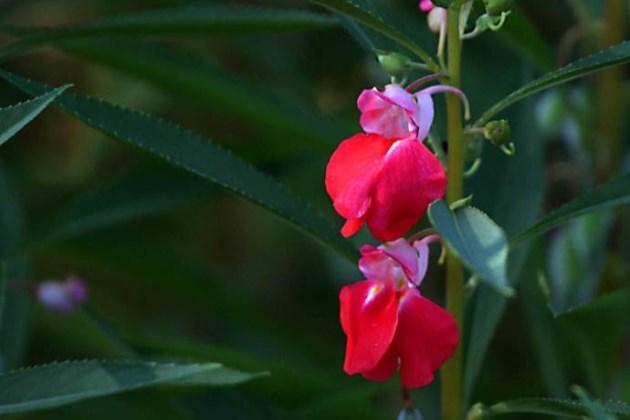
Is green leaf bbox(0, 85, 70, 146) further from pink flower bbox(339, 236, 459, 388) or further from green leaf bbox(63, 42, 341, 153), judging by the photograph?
green leaf bbox(63, 42, 341, 153)

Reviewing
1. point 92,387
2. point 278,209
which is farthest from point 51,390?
point 278,209

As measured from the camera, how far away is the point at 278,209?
0.99 meters

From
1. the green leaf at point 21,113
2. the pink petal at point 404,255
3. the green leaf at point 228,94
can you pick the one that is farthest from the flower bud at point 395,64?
the green leaf at point 228,94

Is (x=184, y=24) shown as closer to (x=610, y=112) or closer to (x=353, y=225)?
(x=353, y=225)

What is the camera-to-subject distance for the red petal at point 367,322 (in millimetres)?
877

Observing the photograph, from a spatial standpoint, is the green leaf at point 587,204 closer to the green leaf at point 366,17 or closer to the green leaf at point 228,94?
the green leaf at point 366,17

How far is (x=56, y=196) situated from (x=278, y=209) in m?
0.93

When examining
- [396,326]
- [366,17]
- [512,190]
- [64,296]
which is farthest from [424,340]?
[64,296]

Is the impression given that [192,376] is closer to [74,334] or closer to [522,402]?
[522,402]

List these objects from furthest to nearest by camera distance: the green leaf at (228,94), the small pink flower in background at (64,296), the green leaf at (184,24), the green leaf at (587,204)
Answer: the green leaf at (228,94) → the small pink flower in background at (64,296) → the green leaf at (184,24) → the green leaf at (587,204)

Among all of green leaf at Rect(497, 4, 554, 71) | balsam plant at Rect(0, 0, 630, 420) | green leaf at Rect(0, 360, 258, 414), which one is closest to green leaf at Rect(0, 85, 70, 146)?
balsam plant at Rect(0, 0, 630, 420)

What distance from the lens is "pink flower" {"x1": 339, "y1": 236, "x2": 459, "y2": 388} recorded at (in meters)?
0.88

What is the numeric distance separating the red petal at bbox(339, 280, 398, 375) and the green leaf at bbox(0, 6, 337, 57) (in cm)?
31

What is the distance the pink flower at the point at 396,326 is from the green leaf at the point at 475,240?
7 cm
